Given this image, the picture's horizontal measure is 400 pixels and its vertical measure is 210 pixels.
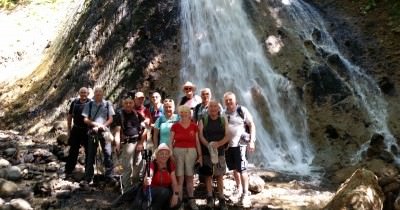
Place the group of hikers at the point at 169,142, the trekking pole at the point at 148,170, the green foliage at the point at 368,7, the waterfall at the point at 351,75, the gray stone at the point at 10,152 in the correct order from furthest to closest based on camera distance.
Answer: the green foliage at the point at 368,7 < the waterfall at the point at 351,75 < the gray stone at the point at 10,152 < the group of hikers at the point at 169,142 < the trekking pole at the point at 148,170

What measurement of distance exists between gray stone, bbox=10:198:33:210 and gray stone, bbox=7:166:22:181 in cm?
162

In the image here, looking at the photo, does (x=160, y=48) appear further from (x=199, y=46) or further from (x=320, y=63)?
(x=320, y=63)

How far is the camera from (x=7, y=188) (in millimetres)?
8102

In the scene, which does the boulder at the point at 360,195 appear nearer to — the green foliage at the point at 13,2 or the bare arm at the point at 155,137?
the bare arm at the point at 155,137

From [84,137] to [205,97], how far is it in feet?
9.19

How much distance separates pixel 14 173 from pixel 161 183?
12.4 feet

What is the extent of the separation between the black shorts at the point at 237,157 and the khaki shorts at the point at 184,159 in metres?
Answer: 0.77

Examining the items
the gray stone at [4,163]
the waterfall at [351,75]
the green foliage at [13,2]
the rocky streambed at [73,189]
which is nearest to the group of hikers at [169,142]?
the rocky streambed at [73,189]

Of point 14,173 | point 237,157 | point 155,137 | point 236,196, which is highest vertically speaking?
point 155,137

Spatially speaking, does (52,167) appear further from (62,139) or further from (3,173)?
(62,139)

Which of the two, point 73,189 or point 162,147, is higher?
point 162,147

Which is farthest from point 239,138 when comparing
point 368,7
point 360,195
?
point 368,7

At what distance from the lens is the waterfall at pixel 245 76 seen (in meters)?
11.7

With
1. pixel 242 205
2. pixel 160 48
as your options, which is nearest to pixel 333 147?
pixel 242 205
